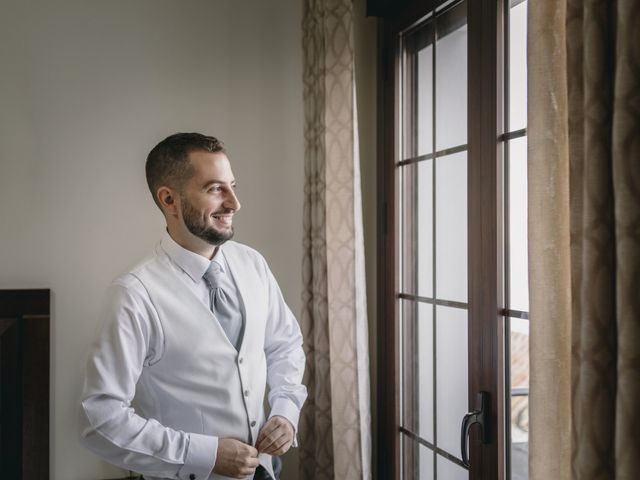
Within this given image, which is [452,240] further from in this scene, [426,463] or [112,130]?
[112,130]

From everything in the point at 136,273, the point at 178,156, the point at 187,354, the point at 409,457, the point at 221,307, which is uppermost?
the point at 178,156

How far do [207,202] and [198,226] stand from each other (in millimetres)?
75

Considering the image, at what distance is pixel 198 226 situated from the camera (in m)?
1.77

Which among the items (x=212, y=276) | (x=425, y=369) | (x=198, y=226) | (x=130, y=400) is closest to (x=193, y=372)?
(x=130, y=400)

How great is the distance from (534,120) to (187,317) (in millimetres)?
1045

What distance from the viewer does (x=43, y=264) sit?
7.73ft

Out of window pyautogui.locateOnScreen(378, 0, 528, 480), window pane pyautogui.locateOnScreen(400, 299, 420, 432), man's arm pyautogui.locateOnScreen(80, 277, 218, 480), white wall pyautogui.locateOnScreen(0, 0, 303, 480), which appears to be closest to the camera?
man's arm pyautogui.locateOnScreen(80, 277, 218, 480)

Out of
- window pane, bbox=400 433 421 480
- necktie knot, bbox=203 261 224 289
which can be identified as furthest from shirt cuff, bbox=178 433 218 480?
window pane, bbox=400 433 421 480

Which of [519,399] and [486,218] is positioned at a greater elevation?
[486,218]

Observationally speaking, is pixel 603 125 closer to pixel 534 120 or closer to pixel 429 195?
pixel 534 120

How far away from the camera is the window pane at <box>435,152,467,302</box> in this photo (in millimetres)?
1881

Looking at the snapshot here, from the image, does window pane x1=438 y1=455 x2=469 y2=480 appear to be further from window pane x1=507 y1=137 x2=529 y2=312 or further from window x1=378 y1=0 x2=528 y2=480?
window pane x1=507 y1=137 x2=529 y2=312

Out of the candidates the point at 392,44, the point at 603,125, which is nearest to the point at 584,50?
the point at 603,125

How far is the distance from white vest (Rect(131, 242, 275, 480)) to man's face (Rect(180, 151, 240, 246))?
0.51 feet
